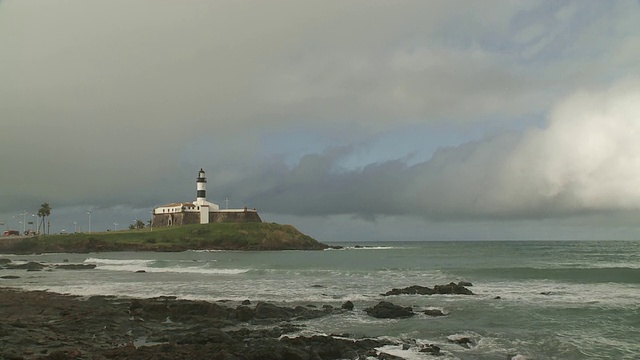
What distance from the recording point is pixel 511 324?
23.6 metres

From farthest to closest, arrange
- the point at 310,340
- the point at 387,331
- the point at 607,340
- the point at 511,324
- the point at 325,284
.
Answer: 1. the point at 325,284
2. the point at 511,324
3. the point at 387,331
4. the point at 607,340
5. the point at 310,340

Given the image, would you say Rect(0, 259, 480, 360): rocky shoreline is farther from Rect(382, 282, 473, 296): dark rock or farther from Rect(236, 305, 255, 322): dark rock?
Rect(382, 282, 473, 296): dark rock

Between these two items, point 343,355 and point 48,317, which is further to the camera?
point 48,317

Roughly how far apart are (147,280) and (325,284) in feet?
55.8

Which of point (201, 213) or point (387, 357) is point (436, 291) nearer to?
point (387, 357)

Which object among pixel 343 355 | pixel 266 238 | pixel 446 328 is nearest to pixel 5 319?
pixel 343 355

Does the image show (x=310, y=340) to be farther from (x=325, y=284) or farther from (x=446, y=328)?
(x=325, y=284)

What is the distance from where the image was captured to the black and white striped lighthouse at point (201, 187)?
135m

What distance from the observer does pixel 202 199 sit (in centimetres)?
13762

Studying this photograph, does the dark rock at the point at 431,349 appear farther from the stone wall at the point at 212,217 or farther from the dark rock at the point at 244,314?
the stone wall at the point at 212,217

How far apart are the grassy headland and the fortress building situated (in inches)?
269

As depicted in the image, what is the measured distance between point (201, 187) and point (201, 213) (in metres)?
7.28

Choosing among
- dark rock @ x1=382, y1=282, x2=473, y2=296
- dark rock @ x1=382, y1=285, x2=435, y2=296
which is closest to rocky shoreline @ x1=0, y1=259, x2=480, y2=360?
dark rock @ x1=382, y1=285, x2=435, y2=296

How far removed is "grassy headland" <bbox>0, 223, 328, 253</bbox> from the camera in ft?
369
